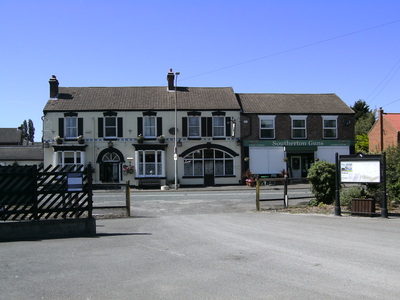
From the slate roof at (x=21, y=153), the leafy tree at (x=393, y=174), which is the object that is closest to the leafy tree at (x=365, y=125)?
the slate roof at (x=21, y=153)

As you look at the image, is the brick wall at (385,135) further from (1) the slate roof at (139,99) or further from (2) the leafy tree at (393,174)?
(2) the leafy tree at (393,174)

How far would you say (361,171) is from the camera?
14.8 metres

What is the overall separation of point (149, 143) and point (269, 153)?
10894mm

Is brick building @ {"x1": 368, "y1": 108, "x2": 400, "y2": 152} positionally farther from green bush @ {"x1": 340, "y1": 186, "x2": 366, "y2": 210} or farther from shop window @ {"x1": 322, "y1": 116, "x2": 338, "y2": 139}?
green bush @ {"x1": 340, "y1": 186, "x2": 366, "y2": 210}

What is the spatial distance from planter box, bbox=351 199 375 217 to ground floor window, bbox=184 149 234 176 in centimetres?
2244

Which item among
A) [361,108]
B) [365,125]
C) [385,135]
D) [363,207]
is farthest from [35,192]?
[361,108]

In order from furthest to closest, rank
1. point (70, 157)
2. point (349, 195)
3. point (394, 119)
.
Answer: point (394, 119) < point (70, 157) < point (349, 195)

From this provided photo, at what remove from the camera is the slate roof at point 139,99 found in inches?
1435

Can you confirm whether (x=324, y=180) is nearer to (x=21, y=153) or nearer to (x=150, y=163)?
(x=150, y=163)

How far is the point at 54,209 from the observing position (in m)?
11.0

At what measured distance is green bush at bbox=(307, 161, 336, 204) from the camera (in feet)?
57.1

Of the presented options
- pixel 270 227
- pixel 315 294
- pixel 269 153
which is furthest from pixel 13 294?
pixel 269 153

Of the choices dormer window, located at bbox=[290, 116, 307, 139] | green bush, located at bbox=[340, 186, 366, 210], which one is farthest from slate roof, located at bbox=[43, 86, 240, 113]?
green bush, located at bbox=[340, 186, 366, 210]

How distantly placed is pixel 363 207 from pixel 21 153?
54102mm
